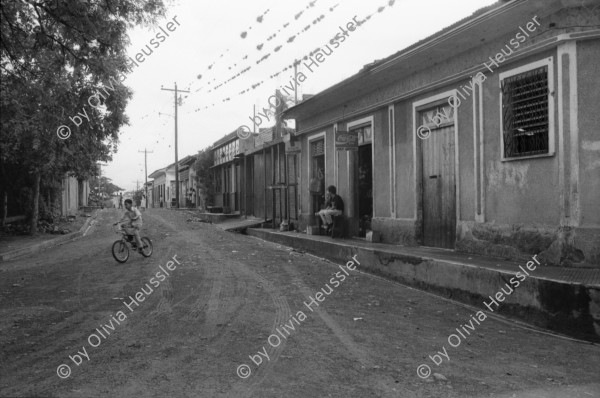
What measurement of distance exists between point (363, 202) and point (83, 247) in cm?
878

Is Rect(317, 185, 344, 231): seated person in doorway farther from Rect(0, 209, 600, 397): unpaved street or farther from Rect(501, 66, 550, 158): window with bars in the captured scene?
Rect(501, 66, 550, 158): window with bars

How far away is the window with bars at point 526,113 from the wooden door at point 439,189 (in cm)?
168

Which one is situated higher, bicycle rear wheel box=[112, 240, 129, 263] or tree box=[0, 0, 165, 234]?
tree box=[0, 0, 165, 234]

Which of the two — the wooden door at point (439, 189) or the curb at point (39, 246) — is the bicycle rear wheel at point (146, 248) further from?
the wooden door at point (439, 189)

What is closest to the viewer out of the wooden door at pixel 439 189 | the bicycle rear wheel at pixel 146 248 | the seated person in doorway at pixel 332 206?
the wooden door at pixel 439 189

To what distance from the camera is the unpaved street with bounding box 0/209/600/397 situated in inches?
161

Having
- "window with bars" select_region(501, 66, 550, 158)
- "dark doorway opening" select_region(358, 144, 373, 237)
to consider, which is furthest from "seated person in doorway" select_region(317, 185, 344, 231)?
"window with bars" select_region(501, 66, 550, 158)

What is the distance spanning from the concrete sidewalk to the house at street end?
62cm

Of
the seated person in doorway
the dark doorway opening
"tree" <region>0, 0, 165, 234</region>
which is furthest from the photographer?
the seated person in doorway

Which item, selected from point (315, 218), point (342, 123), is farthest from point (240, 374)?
point (315, 218)

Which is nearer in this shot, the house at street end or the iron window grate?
the house at street end

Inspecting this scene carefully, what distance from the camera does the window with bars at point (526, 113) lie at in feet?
25.1

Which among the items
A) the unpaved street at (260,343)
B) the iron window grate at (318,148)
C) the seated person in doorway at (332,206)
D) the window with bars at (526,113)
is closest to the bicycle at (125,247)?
the unpaved street at (260,343)

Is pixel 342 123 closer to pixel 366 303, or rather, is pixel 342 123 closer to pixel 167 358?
pixel 366 303
